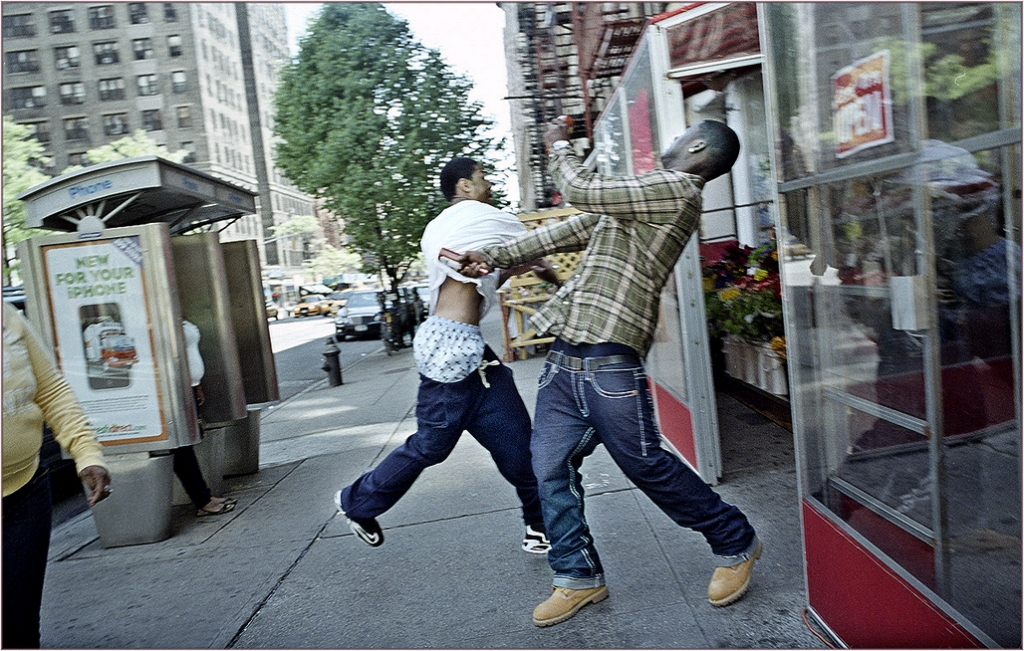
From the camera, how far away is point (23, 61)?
5772 cm

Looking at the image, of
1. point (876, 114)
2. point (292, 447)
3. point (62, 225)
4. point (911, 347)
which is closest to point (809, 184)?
point (876, 114)

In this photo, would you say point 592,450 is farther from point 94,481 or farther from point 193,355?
point 193,355

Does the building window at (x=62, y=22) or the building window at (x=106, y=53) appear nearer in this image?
the building window at (x=62, y=22)

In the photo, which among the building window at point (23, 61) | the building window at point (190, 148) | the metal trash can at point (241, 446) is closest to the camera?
the metal trash can at point (241, 446)

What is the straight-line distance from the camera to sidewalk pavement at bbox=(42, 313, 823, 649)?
317 cm

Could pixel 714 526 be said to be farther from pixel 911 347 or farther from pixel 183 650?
pixel 183 650

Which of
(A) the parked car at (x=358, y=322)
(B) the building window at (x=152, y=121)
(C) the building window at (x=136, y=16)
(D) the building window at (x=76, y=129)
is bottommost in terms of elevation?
(A) the parked car at (x=358, y=322)

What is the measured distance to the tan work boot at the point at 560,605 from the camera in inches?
124

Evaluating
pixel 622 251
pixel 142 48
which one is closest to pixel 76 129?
pixel 142 48

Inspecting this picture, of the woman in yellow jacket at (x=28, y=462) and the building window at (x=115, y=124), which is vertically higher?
the building window at (x=115, y=124)

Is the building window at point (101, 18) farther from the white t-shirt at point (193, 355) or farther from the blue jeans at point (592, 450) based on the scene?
the blue jeans at point (592, 450)

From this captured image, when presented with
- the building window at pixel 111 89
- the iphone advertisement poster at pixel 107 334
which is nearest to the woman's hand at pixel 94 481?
the iphone advertisement poster at pixel 107 334

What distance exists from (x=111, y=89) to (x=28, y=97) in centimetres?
582

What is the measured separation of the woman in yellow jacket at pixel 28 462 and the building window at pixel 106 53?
223 ft
